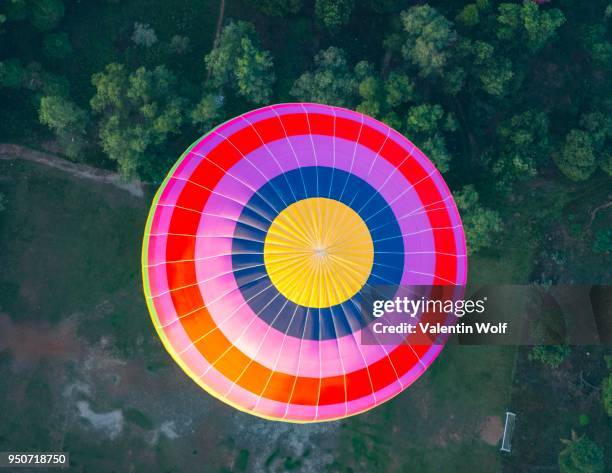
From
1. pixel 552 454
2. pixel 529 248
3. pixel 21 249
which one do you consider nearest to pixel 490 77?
pixel 529 248

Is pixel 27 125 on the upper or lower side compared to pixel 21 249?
upper

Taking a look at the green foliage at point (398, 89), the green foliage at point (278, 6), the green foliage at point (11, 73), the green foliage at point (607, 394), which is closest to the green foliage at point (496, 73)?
the green foliage at point (398, 89)

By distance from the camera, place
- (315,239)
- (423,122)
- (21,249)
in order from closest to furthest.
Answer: (315,239)
(423,122)
(21,249)

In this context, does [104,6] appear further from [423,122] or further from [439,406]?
[439,406]

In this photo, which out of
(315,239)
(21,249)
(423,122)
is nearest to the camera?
(315,239)

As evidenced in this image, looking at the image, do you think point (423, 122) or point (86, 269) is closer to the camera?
point (423, 122)

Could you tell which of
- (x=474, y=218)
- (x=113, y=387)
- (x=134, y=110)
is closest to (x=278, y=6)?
(x=134, y=110)

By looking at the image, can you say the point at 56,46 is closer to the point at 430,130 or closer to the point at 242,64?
the point at 242,64

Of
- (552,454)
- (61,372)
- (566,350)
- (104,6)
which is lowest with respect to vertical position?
(61,372)
